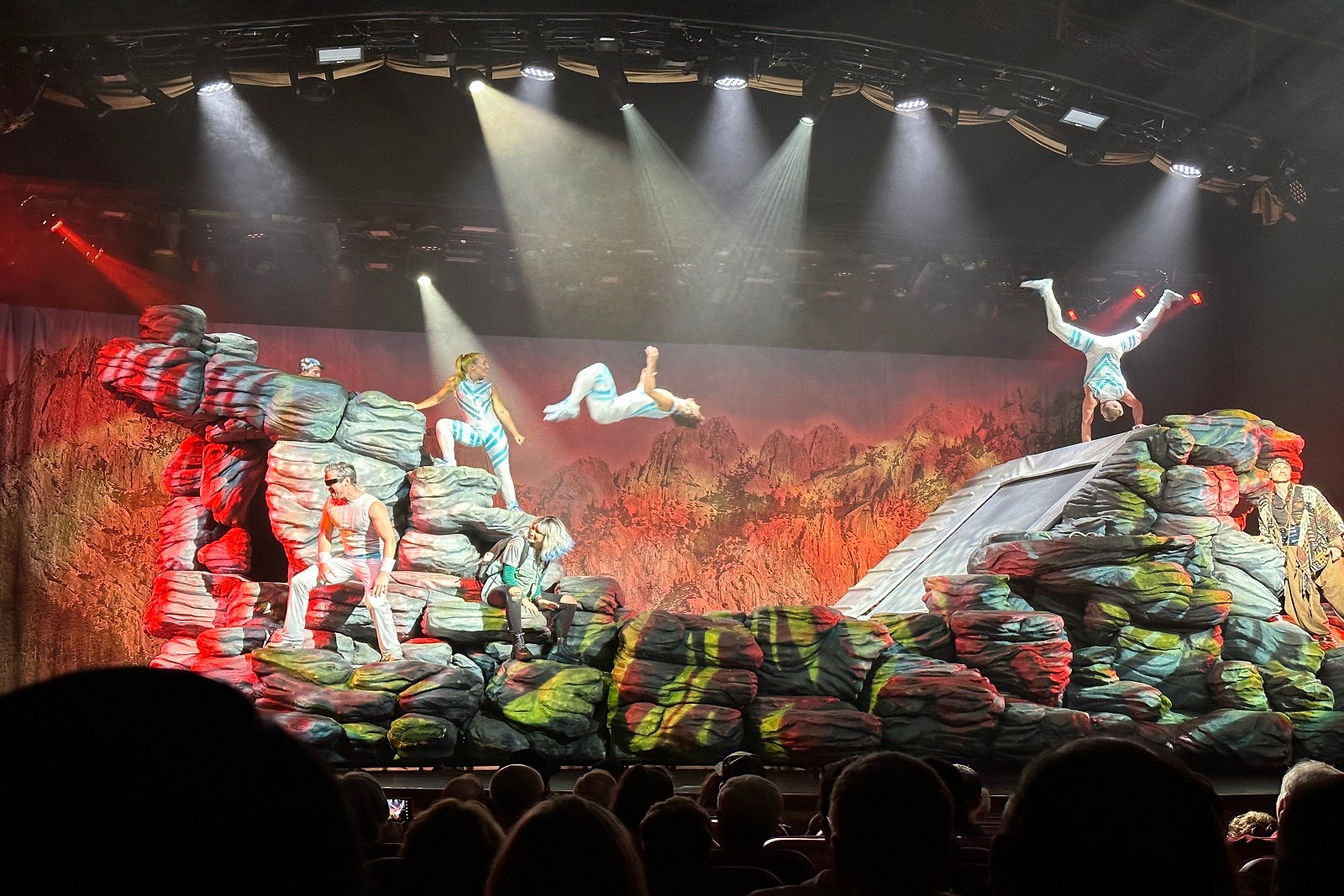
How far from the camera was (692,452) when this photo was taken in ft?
53.4

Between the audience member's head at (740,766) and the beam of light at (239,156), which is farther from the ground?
the beam of light at (239,156)

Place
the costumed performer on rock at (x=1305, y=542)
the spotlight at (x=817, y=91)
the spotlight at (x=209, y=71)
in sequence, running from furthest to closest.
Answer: the costumed performer on rock at (x=1305, y=542) < the spotlight at (x=817, y=91) < the spotlight at (x=209, y=71)

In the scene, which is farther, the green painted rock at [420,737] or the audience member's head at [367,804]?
the green painted rock at [420,737]

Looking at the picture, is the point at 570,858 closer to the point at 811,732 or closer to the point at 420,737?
the point at 420,737

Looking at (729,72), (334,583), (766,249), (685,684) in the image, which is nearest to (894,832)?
(685,684)

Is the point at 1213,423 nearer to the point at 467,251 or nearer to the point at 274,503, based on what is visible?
the point at 467,251

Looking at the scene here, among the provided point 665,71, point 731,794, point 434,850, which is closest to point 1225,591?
point 665,71

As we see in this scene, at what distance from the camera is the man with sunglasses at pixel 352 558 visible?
399 inches

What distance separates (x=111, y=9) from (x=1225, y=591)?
1131 centimetres

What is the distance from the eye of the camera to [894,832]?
55.5 inches

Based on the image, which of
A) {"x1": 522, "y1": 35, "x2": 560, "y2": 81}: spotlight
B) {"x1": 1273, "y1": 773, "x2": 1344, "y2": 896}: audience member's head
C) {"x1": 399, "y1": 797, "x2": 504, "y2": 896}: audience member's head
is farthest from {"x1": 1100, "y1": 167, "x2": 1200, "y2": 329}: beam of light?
{"x1": 1273, "y1": 773, "x2": 1344, "y2": 896}: audience member's head

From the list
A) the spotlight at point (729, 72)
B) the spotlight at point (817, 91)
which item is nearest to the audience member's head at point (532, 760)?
the spotlight at point (729, 72)

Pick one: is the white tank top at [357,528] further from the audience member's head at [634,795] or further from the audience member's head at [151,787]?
the audience member's head at [151,787]

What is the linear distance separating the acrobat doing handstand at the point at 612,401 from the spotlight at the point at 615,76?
3819 millimetres
